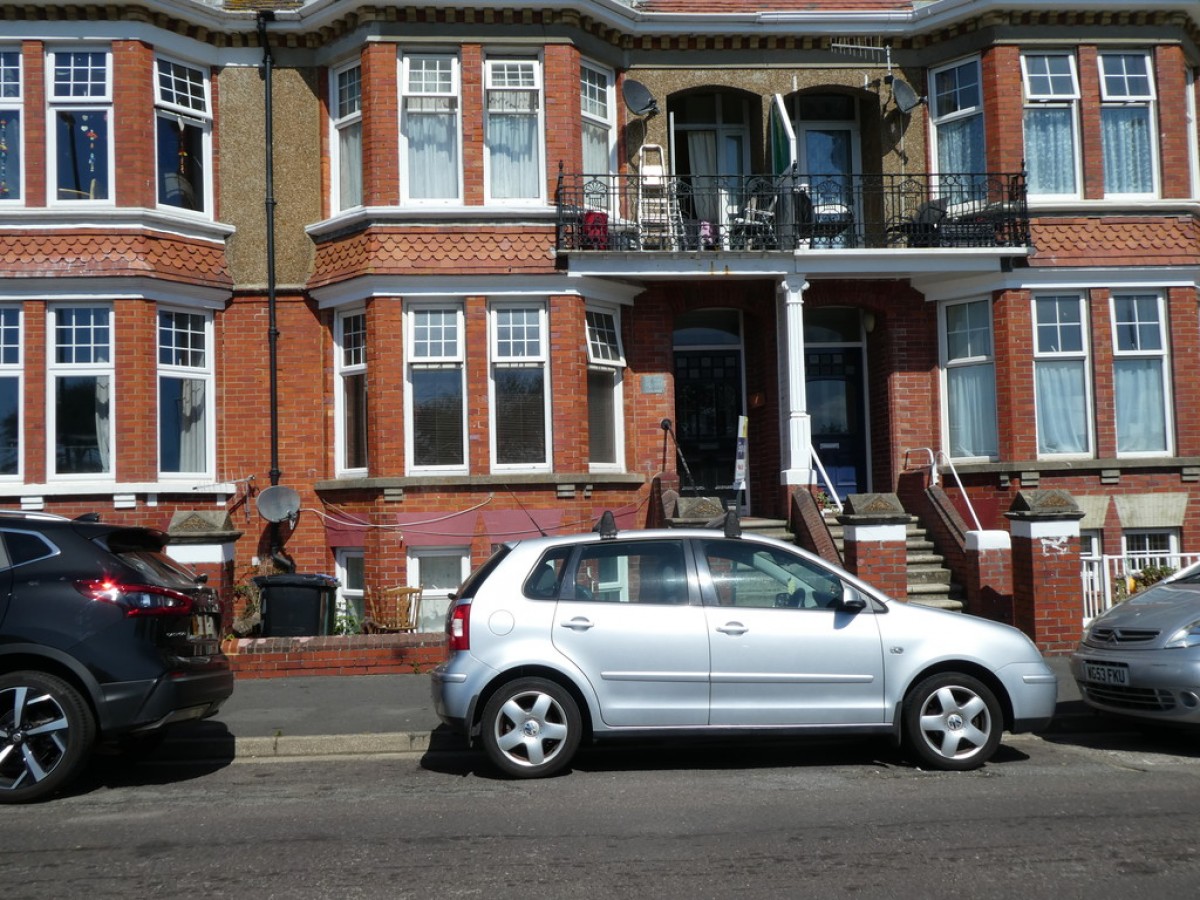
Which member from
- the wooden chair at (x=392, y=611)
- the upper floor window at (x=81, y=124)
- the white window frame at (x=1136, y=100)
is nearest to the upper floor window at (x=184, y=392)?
the upper floor window at (x=81, y=124)

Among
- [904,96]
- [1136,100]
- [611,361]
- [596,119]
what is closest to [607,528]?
[611,361]

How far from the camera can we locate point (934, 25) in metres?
15.0

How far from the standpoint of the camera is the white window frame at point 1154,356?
47.7 ft

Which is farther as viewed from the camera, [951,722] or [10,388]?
[10,388]

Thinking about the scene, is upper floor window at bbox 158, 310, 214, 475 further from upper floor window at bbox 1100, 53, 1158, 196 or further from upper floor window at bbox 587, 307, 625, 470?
upper floor window at bbox 1100, 53, 1158, 196

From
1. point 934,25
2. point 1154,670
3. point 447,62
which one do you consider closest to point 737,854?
point 1154,670

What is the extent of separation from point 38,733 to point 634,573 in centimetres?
377

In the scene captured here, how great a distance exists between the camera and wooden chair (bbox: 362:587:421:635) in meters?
13.3

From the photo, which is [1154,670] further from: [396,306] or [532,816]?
[396,306]

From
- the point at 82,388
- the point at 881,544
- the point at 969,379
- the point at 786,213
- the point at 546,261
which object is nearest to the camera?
the point at 881,544

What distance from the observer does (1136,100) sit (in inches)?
580

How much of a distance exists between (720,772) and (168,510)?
884cm

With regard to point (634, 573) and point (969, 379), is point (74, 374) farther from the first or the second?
point (969, 379)

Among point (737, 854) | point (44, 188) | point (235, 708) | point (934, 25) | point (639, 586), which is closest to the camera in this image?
point (737, 854)
